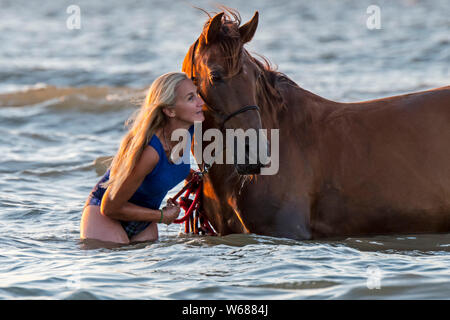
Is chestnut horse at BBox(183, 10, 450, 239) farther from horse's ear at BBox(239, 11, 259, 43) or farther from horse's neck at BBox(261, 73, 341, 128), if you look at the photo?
horse's ear at BBox(239, 11, 259, 43)

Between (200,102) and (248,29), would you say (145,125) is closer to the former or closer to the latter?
(200,102)

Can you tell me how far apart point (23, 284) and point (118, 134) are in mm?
5697

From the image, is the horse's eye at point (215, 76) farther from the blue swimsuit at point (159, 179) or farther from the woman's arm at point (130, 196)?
the woman's arm at point (130, 196)

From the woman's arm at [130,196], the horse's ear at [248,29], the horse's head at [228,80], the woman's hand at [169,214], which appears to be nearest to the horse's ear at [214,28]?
the horse's head at [228,80]

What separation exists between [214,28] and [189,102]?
44cm

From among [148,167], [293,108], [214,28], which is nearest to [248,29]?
[214,28]

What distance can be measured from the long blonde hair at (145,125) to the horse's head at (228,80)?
214mm

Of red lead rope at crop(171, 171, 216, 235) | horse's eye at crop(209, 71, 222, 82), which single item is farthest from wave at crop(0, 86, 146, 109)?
horse's eye at crop(209, 71, 222, 82)

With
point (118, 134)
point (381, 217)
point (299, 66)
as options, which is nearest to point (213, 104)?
point (381, 217)

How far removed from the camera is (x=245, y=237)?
4262 millimetres

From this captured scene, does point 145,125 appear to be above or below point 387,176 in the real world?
above

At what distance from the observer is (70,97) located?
37.8ft

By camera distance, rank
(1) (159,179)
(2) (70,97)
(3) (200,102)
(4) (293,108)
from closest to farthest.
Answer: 1. (3) (200,102)
2. (1) (159,179)
3. (4) (293,108)
4. (2) (70,97)

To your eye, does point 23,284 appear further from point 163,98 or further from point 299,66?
point 299,66
